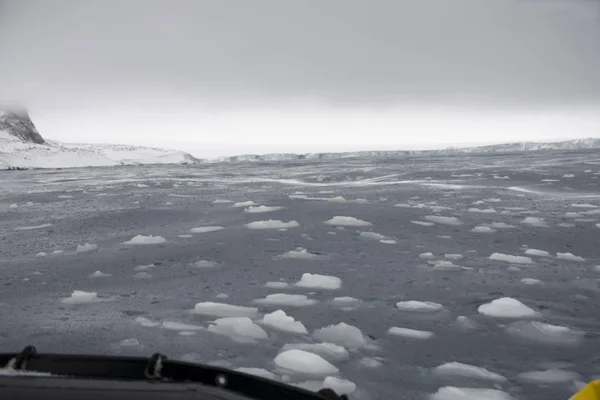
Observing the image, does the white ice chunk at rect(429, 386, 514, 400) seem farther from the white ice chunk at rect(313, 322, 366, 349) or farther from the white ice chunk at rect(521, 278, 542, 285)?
the white ice chunk at rect(521, 278, 542, 285)

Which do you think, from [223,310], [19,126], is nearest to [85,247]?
[223,310]

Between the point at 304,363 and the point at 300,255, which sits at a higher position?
the point at 304,363

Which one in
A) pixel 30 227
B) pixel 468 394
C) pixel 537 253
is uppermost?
pixel 468 394

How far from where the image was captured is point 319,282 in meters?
4.44

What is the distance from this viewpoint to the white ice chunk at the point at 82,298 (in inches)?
156

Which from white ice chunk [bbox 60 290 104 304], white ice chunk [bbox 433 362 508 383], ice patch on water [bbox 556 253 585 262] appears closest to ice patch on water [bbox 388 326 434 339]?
white ice chunk [bbox 433 362 508 383]

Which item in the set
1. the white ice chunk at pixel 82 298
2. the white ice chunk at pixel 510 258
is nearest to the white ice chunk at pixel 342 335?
the white ice chunk at pixel 82 298

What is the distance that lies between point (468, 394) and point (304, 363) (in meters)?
0.88

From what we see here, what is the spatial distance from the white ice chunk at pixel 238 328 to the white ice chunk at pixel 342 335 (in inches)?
15.3

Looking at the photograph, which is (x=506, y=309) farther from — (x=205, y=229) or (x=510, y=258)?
(x=205, y=229)

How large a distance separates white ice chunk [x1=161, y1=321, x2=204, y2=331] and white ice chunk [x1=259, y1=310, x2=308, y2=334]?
479 mm

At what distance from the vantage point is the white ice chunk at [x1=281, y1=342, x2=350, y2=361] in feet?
9.34

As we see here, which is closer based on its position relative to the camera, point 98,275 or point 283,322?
point 283,322

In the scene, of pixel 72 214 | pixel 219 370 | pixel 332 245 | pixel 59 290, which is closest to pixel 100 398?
pixel 219 370
